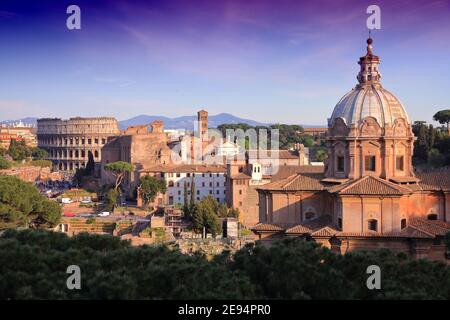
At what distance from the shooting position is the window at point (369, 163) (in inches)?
775

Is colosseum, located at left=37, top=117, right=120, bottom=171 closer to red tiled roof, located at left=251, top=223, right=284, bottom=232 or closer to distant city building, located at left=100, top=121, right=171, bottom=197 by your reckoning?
distant city building, located at left=100, top=121, right=171, bottom=197

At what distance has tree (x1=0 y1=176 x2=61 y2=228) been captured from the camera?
24.9m

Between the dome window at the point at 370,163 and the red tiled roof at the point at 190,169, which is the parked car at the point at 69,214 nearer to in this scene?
the red tiled roof at the point at 190,169

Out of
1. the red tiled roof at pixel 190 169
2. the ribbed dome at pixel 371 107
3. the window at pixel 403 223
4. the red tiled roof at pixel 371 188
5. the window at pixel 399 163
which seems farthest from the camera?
the red tiled roof at pixel 190 169

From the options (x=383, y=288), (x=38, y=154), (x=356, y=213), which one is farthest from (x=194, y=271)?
(x=38, y=154)

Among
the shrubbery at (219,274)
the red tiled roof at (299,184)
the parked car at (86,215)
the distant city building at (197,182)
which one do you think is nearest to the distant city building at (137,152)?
the distant city building at (197,182)

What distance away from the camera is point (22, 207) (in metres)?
25.8

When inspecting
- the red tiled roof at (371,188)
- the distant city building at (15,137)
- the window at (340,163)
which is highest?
the distant city building at (15,137)

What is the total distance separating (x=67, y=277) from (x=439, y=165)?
1499 inches

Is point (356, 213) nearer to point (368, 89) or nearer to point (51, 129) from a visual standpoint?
point (368, 89)

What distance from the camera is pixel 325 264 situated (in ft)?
39.2

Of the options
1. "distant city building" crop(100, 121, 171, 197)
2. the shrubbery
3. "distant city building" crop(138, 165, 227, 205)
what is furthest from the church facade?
"distant city building" crop(100, 121, 171, 197)

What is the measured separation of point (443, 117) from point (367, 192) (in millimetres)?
44028

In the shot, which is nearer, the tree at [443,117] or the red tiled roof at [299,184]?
the red tiled roof at [299,184]
